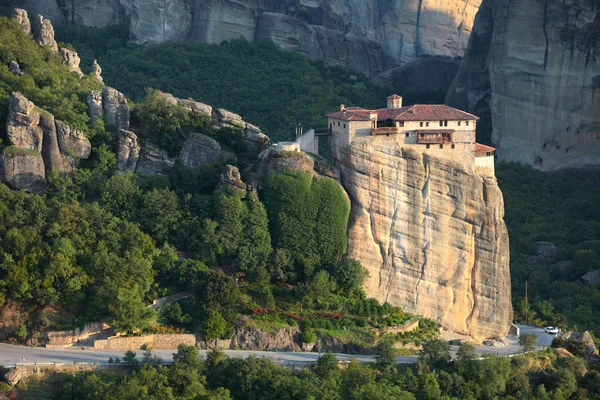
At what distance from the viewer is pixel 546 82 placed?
3701 inches

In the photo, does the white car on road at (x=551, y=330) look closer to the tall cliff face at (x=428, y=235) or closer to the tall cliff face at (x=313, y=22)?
the tall cliff face at (x=428, y=235)

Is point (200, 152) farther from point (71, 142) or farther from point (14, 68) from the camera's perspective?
point (14, 68)

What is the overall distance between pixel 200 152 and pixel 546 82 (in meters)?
40.0

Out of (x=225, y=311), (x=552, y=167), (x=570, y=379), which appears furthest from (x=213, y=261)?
(x=552, y=167)

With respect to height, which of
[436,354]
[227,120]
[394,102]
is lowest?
[436,354]

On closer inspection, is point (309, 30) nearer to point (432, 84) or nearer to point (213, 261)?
point (432, 84)

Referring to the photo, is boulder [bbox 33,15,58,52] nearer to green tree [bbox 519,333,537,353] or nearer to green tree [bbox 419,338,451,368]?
green tree [bbox 419,338,451,368]

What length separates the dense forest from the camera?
160 ft

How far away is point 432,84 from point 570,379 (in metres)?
54.3

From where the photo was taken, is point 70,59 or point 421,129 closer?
point 421,129

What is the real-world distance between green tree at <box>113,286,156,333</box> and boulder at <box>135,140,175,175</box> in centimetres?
840

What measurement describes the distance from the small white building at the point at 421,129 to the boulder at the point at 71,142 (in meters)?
10.4

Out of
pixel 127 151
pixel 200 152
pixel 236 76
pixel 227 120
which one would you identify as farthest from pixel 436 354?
pixel 236 76

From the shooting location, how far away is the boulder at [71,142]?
5878 cm
